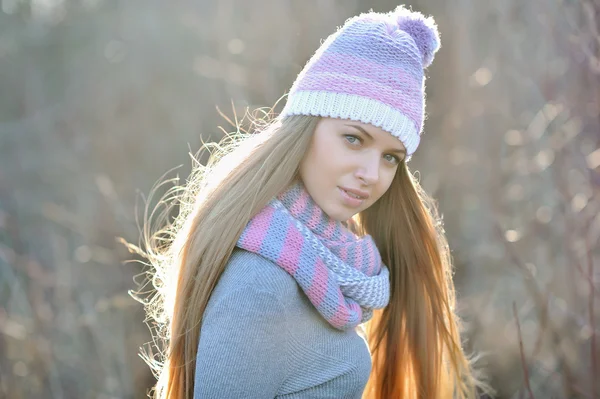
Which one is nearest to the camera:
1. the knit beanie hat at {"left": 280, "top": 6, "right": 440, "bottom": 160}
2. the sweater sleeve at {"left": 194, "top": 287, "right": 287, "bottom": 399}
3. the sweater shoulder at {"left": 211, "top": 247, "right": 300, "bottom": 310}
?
the sweater sleeve at {"left": 194, "top": 287, "right": 287, "bottom": 399}

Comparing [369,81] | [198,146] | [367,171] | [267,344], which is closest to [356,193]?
[367,171]

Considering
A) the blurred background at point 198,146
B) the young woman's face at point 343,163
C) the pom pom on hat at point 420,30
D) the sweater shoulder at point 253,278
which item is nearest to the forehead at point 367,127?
the young woman's face at point 343,163

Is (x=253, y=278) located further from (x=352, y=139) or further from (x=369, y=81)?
(x=369, y=81)

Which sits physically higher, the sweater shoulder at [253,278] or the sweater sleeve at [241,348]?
the sweater shoulder at [253,278]

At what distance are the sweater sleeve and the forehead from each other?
1.81ft

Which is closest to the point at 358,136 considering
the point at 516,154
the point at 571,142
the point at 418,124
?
the point at 418,124

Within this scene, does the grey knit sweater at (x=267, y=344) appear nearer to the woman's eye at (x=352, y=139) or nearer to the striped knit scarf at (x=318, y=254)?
the striped knit scarf at (x=318, y=254)

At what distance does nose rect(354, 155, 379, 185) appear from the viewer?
6.80 ft

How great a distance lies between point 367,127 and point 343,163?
0.41ft

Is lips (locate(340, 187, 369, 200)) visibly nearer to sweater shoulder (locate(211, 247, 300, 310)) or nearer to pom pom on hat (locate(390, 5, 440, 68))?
sweater shoulder (locate(211, 247, 300, 310))

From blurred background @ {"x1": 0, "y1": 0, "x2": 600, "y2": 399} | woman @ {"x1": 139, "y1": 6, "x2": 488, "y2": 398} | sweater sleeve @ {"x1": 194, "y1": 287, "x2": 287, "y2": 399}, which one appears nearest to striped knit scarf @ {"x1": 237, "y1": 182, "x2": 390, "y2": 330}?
woman @ {"x1": 139, "y1": 6, "x2": 488, "y2": 398}

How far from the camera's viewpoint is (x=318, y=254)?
2.01 m

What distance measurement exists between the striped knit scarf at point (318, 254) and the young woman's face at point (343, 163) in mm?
47

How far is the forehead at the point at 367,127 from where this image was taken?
2057 millimetres
